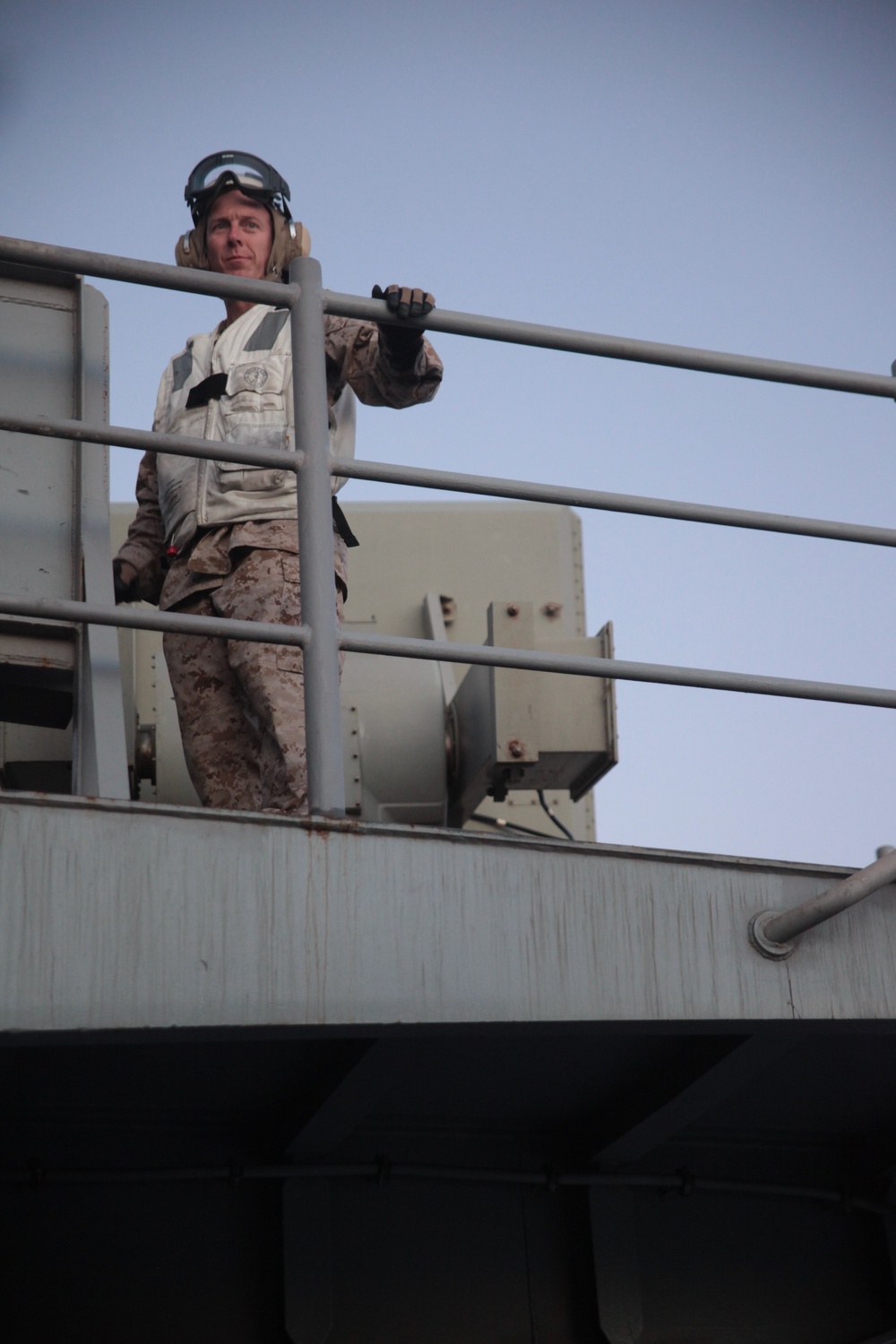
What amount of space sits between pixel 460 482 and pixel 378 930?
2.42ft

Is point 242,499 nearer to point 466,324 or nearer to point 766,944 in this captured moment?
point 466,324

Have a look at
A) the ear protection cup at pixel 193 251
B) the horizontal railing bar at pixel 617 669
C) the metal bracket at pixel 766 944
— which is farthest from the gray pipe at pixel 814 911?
the ear protection cup at pixel 193 251

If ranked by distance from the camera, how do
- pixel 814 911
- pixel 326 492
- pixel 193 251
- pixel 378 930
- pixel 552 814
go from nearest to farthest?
1. pixel 378 930
2. pixel 814 911
3. pixel 326 492
4. pixel 193 251
5. pixel 552 814

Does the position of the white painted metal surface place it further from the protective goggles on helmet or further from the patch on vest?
the protective goggles on helmet

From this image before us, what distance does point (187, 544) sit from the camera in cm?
317

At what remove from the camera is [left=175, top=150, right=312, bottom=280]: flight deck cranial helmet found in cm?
340

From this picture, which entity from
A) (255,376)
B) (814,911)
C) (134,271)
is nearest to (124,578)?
(255,376)

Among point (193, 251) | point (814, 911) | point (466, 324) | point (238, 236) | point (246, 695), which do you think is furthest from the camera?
point (193, 251)

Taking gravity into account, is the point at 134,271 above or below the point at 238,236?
below

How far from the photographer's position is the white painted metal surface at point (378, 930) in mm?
2000

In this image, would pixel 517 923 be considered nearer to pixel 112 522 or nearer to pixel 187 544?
pixel 187 544

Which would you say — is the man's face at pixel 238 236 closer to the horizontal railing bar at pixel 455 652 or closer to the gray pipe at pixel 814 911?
the horizontal railing bar at pixel 455 652

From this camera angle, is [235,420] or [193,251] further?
[193,251]

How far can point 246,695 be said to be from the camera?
9.91 feet
